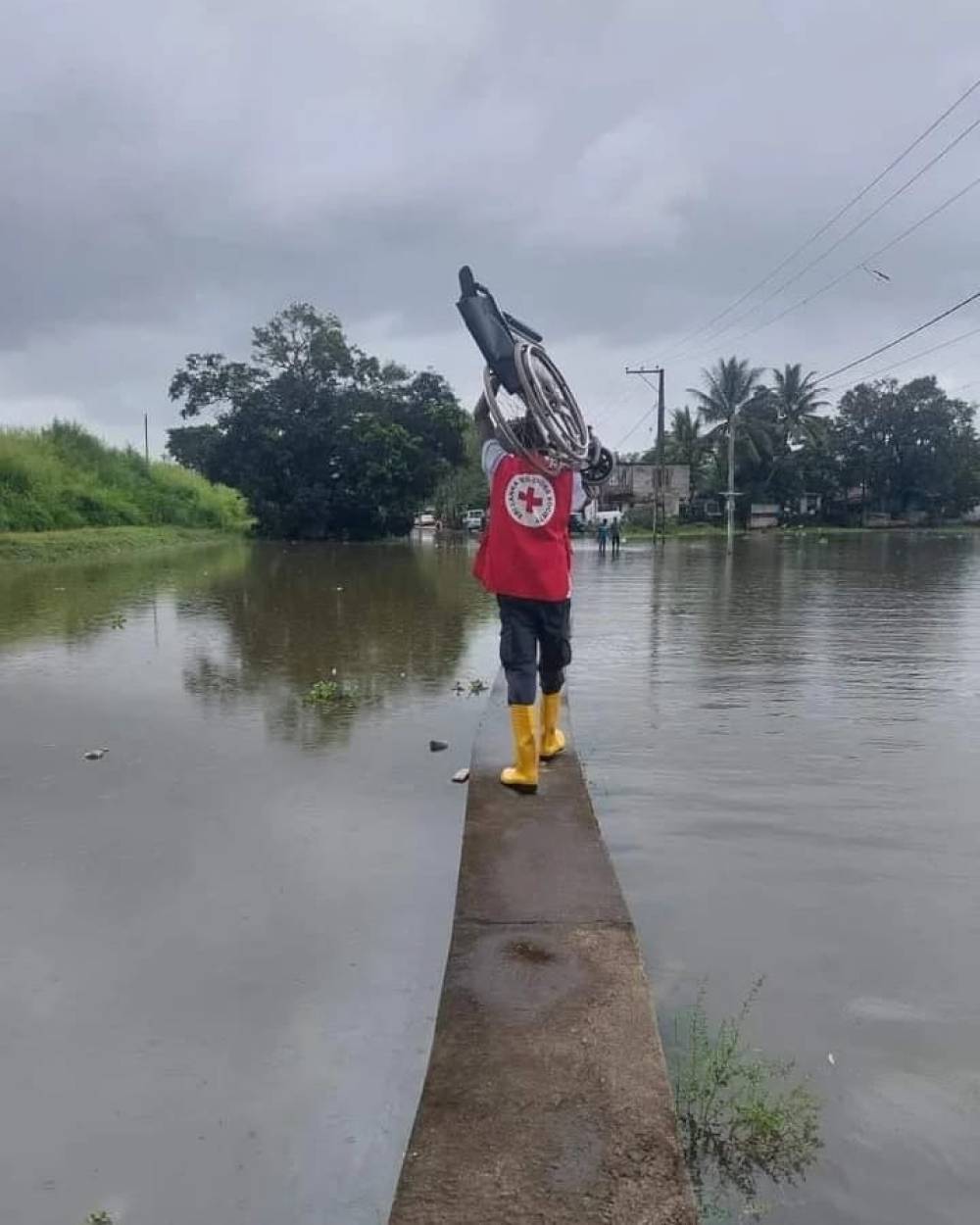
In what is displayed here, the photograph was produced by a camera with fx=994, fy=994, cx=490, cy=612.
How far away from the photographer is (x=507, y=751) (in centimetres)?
483

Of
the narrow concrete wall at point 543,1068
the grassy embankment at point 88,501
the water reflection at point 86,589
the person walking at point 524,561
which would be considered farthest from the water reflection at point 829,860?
the grassy embankment at point 88,501

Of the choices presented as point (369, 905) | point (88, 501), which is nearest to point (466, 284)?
point (369, 905)

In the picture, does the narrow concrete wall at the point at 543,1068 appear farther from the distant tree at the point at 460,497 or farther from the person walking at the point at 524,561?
the distant tree at the point at 460,497

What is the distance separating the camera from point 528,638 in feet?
14.3

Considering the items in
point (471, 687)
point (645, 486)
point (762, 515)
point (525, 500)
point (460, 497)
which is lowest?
point (471, 687)

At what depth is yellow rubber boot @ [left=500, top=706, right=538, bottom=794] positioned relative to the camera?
4199 mm

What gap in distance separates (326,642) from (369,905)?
6.65 metres

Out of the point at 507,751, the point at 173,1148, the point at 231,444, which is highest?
the point at 231,444

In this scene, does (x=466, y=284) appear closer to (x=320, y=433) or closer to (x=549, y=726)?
(x=549, y=726)

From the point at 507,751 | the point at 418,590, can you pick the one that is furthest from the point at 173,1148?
the point at 418,590

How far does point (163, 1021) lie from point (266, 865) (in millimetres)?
1143

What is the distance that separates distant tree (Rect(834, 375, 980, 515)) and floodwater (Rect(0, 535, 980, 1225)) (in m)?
54.7

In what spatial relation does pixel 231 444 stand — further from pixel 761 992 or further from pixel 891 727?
pixel 761 992

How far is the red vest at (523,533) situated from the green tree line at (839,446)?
51611mm
